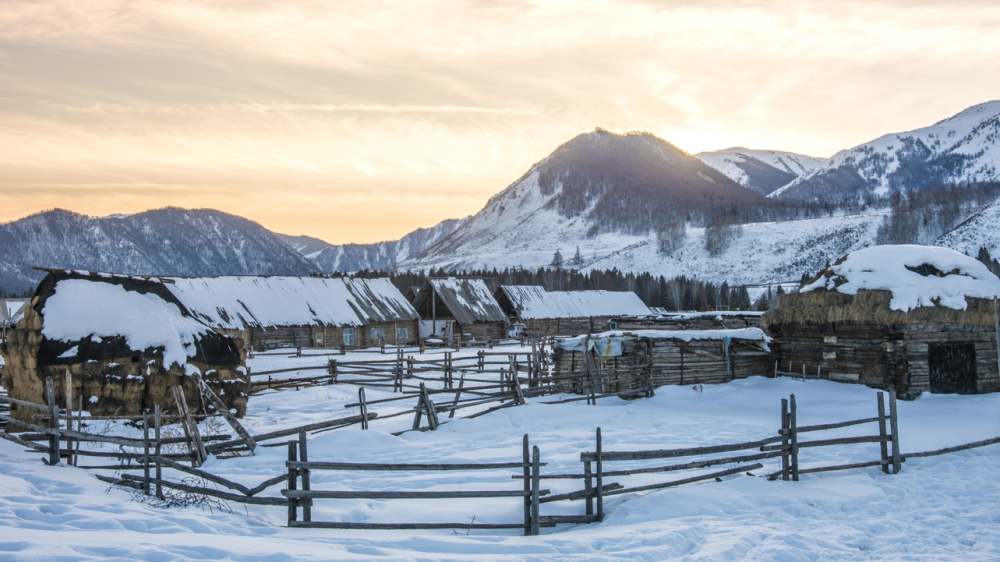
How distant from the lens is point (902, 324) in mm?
17359

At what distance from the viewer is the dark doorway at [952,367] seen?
17734 mm

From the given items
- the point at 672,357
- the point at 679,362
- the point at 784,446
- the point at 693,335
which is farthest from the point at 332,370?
the point at 784,446

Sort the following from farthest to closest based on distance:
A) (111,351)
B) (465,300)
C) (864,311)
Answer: (465,300) → (864,311) → (111,351)

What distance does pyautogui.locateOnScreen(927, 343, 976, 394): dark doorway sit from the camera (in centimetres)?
1773

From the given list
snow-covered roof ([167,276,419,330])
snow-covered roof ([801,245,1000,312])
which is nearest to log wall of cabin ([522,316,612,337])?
snow-covered roof ([167,276,419,330])

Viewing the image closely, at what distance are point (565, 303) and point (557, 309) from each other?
1.67 m

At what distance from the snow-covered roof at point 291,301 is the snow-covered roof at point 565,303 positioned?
31.2ft

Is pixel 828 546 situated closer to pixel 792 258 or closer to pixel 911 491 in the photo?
pixel 911 491

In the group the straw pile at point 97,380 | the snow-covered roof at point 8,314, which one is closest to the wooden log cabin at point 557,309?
the snow-covered roof at point 8,314

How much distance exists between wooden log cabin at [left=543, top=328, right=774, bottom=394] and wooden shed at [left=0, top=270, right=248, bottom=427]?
9.66 m

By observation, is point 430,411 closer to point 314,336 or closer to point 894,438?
point 894,438

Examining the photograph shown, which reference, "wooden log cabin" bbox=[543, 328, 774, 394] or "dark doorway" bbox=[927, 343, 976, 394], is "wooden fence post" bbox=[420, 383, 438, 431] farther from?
"dark doorway" bbox=[927, 343, 976, 394]

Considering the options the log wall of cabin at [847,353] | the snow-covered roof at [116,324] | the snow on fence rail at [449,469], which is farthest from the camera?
the log wall of cabin at [847,353]

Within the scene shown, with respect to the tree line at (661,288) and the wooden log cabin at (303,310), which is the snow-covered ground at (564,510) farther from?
the tree line at (661,288)
